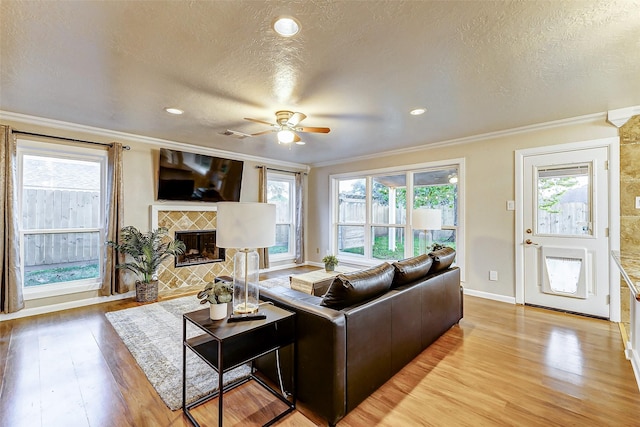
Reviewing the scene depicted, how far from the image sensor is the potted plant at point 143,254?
391cm

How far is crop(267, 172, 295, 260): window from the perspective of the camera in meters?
6.20

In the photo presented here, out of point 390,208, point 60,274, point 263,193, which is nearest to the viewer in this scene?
point 60,274

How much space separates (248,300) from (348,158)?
4.41 metres

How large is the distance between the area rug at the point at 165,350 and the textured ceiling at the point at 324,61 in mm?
2400

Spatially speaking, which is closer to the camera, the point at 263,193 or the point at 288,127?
Answer: the point at 288,127

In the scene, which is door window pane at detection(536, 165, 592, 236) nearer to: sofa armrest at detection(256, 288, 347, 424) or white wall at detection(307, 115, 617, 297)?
white wall at detection(307, 115, 617, 297)

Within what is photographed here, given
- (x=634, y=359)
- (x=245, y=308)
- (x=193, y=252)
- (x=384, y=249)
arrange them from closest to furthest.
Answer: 1. (x=245, y=308)
2. (x=634, y=359)
3. (x=193, y=252)
4. (x=384, y=249)

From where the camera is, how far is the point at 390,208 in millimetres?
5422

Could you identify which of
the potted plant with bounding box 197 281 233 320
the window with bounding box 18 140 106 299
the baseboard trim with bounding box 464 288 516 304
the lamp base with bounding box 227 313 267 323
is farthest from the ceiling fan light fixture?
the baseboard trim with bounding box 464 288 516 304

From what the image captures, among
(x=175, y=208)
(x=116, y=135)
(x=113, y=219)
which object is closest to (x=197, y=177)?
(x=175, y=208)

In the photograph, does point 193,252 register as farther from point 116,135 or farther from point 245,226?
point 245,226

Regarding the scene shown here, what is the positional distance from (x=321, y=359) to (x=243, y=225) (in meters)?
0.92

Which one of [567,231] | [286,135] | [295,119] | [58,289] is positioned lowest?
[58,289]

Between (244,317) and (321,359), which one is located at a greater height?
(244,317)
